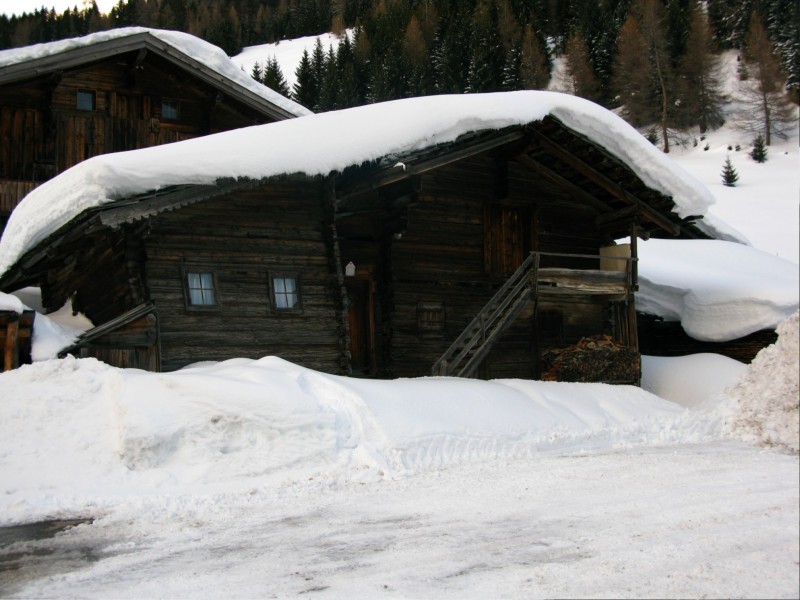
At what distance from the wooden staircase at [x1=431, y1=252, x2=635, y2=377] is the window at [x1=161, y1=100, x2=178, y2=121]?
11353mm

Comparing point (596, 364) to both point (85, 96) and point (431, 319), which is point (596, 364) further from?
point (85, 96)

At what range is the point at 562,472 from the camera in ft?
24.8

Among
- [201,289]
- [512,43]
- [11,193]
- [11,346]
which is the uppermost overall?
[512,43]

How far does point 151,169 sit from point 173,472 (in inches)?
201

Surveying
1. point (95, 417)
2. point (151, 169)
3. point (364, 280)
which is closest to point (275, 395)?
point (95, 417)

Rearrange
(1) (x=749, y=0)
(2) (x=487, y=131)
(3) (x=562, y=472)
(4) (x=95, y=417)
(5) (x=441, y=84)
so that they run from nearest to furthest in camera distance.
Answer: (1) (x=749, y=0), (3) (x=562, y=472), (4) (x=95, y=417), (2) (x=487, y=131), (5) (x=441, y=84)

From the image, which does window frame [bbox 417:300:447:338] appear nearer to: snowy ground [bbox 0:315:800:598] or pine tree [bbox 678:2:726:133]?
snowy ground [bbox 0:315:800:598]

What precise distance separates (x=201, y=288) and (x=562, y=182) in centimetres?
853

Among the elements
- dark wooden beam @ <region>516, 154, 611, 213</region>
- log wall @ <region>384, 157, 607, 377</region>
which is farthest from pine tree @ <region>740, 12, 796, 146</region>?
dark wooden beam @ <region>516, 154, 611, 213</region>

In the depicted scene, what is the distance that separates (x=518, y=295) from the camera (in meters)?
15.1

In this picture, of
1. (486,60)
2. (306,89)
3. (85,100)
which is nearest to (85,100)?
(85,100)

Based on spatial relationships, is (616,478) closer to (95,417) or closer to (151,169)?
(95,417)

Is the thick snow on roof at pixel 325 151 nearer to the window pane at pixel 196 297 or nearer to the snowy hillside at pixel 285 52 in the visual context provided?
the window pane at pixel 196 297

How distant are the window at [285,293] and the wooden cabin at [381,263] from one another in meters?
0.03
